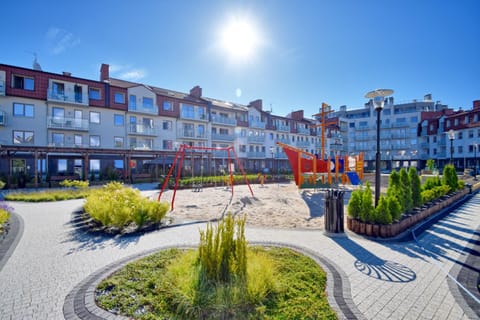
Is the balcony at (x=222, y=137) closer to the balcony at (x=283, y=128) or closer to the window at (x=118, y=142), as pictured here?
the balcony at (x=283, y=128)

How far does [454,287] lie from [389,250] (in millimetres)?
1686

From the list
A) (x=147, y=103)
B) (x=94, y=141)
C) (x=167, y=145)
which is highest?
(x=147, y=103)

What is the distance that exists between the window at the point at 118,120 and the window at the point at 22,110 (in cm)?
771

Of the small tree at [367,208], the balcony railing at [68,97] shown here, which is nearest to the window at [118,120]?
the balcony railing at [68,97]

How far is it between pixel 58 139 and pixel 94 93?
654 cm

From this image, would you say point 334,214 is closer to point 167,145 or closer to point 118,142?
point 118,142

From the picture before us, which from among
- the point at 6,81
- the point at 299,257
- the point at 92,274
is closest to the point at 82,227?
the point at 92,274

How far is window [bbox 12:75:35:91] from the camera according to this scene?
76.9 ft

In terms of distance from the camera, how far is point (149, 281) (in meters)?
3.93

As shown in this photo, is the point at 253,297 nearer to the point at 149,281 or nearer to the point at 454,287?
the point at 149,281

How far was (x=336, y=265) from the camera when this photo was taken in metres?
4.70

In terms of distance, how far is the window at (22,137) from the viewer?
23375 mm

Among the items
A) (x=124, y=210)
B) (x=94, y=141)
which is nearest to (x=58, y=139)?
(x=94, y=141)

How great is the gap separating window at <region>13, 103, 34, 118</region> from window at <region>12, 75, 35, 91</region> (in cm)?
174
